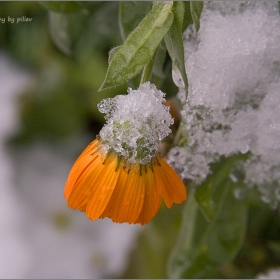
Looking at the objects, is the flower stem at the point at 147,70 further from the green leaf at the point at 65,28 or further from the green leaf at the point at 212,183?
the green leaf at the point at 65,28

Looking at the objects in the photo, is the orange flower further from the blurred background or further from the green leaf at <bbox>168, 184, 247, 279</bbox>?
the blurred background

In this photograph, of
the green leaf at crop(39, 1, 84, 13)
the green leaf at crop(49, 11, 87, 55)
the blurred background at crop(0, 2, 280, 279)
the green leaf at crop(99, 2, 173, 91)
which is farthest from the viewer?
the blurred background at crop(0, 2, 280, 279)

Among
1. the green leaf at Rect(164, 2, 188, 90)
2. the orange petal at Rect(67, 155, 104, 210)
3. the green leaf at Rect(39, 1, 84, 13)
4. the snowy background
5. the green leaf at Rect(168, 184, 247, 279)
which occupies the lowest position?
the snowy background

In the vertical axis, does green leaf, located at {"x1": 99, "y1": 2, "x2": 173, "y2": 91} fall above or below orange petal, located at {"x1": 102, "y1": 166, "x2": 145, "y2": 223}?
above

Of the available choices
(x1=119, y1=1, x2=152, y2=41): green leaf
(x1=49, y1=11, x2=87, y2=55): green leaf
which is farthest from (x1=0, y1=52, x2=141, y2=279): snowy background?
(x1=119, y1=1, x2=152, y2=41): green leaf

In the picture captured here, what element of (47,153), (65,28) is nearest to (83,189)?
(65,28)

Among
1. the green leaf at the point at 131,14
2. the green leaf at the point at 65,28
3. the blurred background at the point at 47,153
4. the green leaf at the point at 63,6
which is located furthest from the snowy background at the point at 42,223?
the green leaf at the point at 131,14

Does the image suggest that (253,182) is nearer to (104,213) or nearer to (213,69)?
(213,69)
